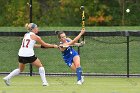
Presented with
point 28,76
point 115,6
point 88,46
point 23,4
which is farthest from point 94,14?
point 28,76

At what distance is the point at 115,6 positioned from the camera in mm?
49625

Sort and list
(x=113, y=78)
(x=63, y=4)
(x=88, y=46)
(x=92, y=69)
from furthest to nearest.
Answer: (x=63, y=4)
(x=88, y=46)
(x=92, y=69)
(x=113, y=78)

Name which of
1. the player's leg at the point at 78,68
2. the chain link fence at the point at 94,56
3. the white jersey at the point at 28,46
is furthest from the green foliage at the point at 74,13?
the white jersey at the point at 28,46

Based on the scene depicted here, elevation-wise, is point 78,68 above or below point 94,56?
above

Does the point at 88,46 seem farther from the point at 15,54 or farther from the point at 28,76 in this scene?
the point at 28,76

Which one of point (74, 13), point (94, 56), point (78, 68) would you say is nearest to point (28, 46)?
point (78, 68)

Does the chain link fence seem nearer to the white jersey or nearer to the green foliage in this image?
the white jersey

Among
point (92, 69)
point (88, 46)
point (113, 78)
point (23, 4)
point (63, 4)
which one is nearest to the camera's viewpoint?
point (113, 78)

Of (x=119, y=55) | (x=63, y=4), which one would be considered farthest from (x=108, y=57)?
(x=63, y=4)

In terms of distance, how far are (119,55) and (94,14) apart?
74.3 ft

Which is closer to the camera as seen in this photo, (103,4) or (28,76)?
(28,76)

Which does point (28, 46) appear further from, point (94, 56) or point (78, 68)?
point (94, 56)

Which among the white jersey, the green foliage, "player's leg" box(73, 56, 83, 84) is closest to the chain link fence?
"player's leg" box(73, 56, 83, 84)

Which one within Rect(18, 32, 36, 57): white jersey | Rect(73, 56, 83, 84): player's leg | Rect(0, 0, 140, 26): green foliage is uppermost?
Rect(18, 32, 36, 57): white jersey
